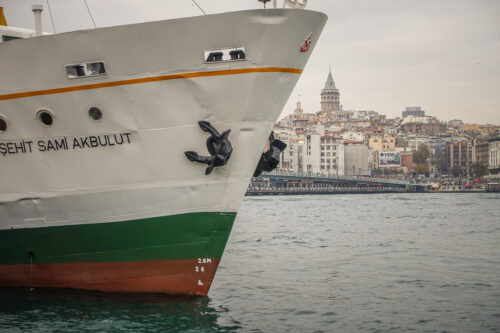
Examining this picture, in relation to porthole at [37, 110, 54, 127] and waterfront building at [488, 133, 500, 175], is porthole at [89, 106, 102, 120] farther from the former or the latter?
waterfront building at [488, 133, 500, 175]

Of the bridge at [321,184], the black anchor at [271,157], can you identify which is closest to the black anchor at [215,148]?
the black anchor at [271,157]

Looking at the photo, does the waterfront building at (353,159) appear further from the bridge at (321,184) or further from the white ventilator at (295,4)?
the white ventilator at (295,4)

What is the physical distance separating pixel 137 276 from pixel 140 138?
2.18m

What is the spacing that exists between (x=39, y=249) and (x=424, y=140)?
182 meters

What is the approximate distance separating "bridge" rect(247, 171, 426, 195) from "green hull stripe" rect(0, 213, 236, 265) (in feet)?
341

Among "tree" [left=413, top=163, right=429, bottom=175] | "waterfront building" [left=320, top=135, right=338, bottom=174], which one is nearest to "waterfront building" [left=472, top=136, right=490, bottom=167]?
"tree" [left=413, top=163, right=429, bottom=175]

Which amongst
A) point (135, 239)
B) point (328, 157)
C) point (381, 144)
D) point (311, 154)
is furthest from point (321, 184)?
point (135, 239)

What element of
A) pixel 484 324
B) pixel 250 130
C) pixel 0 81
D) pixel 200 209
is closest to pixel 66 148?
pixel 0 81

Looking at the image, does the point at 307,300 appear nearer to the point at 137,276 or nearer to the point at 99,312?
the point at 137,276

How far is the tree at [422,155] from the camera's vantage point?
170m

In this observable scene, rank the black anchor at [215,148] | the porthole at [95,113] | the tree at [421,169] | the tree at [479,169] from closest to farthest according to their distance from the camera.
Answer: the black anchor at [215,148] → the porthole at [95,113] → the tree at [479,169] → the tree at [421,169]

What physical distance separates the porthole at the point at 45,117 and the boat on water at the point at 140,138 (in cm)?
3

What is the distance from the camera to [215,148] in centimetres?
881

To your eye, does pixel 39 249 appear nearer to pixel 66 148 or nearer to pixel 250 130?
pixel 66 148
